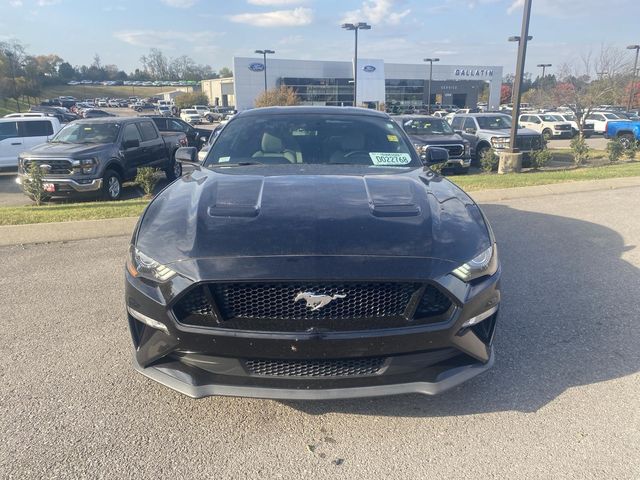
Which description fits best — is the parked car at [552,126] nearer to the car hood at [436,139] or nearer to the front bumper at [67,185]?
the car hood at [436,139]

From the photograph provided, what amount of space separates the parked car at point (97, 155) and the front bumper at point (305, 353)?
8394 mm

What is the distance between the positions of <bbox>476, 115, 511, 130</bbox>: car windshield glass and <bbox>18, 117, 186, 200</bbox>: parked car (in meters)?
10.8

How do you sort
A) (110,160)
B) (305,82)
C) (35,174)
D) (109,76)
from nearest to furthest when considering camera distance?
(35,174)
(110,160)
(305,82)
(109,76)

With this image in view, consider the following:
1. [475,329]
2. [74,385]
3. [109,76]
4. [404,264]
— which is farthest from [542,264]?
[109,76]

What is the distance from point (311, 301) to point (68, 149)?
9722 millimetres

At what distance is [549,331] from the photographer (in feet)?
12.4

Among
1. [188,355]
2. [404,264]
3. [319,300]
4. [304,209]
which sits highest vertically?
[304,209]

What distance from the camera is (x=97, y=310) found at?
13.7ft

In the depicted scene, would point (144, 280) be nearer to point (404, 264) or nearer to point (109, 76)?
point (404, 264)

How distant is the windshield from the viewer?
10992mm

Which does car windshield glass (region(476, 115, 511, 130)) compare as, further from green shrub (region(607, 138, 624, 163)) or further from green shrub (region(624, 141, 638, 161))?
green shrub (region(624, 141, 638, 161))

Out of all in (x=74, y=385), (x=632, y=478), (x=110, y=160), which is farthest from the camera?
(x=110, y=160)

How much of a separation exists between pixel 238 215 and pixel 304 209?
371 mm

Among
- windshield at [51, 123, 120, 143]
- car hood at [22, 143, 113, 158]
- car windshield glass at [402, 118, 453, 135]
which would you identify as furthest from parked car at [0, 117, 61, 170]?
car windshield glass at [402, 118, 453, 135]
